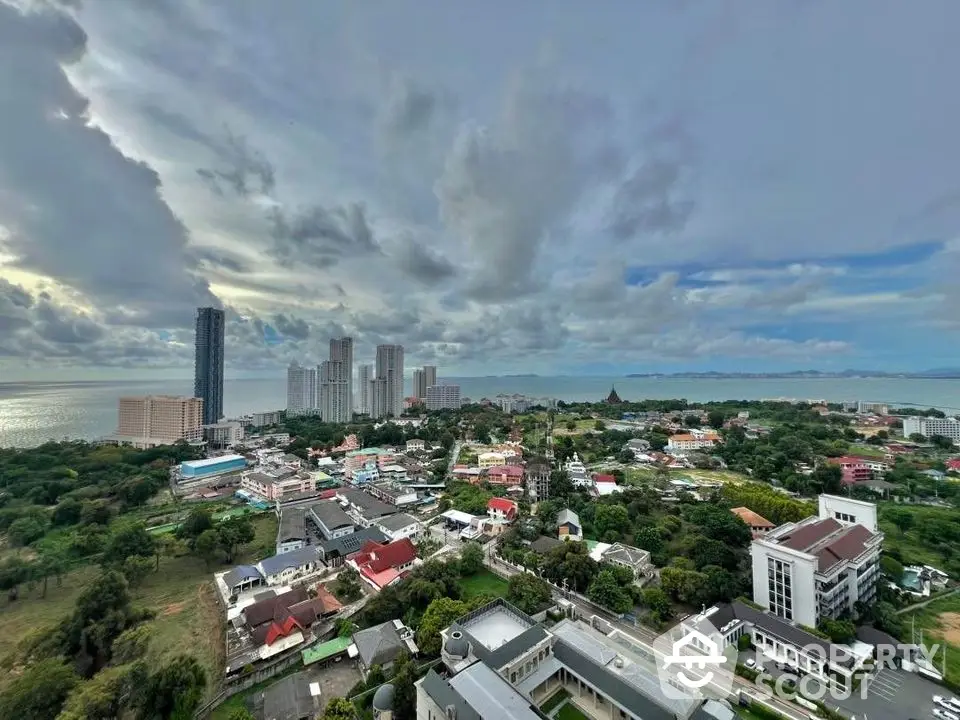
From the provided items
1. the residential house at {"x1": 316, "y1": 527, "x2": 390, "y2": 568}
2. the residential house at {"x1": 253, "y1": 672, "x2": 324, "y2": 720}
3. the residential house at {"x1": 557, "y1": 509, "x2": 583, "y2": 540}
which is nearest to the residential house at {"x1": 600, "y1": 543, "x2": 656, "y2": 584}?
the residential house at {"x1": 557, "y1": 509, "x2": 583, "y2": 540}

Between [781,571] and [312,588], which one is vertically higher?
[781,571]

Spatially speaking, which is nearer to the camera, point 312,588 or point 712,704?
point 712,704

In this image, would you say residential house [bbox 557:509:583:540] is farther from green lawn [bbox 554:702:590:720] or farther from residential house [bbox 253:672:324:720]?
residential house [bbox 253:672:324:720]

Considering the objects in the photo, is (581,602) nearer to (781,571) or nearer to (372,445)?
(781,571)

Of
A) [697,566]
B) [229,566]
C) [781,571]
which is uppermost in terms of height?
[781,571]

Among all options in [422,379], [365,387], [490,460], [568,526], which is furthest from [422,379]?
[568,526]

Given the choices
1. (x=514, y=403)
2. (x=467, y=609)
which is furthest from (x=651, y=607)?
(x=514, y=403)
